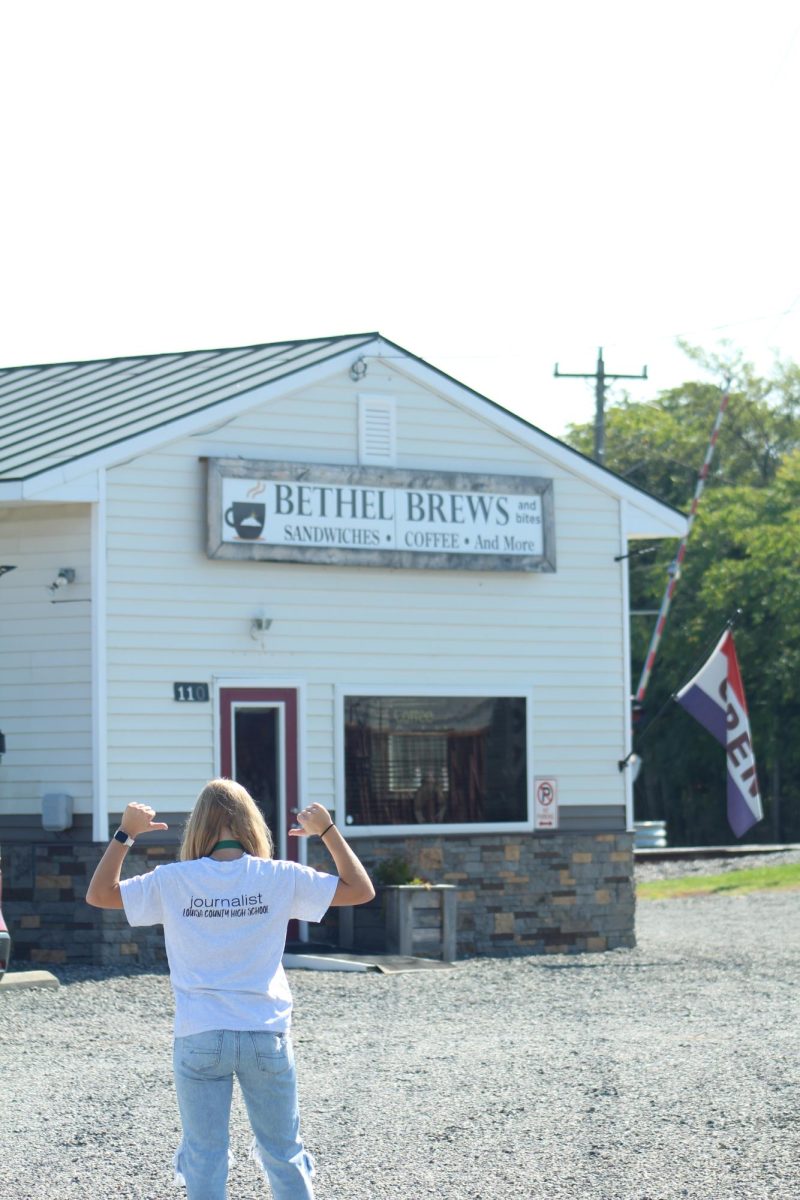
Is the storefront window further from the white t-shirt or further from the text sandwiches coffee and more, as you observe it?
the white t-shirt

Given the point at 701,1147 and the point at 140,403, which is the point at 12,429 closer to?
the point at 140,403

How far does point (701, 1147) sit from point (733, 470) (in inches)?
1982

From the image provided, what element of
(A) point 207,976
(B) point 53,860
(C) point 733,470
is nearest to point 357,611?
(B) point 53,860

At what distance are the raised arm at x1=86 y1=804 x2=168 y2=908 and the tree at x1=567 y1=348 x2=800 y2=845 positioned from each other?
34197 mm

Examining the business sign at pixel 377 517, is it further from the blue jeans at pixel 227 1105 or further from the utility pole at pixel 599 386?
the utility pole at pixel 599 386

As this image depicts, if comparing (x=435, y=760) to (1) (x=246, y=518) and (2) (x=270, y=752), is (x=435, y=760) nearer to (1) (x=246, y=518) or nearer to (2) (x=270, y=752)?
(2) (x=270, y=752)

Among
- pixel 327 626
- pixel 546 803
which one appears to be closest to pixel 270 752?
pixel 327 626

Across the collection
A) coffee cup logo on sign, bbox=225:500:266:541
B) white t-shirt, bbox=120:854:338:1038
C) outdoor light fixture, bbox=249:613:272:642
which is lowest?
white t-shirt, bbox=120:854:338:1038

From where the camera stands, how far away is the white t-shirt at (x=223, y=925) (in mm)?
5746

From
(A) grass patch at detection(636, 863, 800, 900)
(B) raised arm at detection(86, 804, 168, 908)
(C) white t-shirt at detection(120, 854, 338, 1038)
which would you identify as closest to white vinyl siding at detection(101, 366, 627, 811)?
(A) grass patch at detection(636, 863, 800, 900)

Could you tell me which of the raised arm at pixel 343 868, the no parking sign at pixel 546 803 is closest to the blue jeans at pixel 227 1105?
the raised arm at pixel 343 868

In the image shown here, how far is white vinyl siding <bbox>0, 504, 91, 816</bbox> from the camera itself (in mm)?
15969

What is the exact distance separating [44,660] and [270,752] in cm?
218

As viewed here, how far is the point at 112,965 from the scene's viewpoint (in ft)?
Result: 51.4
